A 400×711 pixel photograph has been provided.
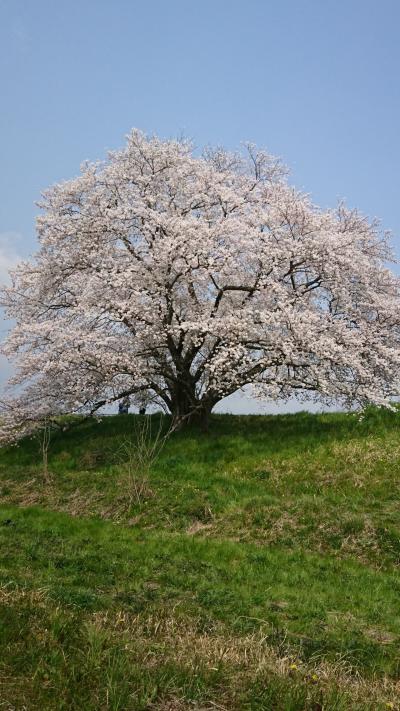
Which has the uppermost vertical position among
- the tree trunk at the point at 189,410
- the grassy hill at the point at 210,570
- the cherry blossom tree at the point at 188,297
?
the cherry blossom tree at the point at 188,297

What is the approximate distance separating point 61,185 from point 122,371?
1005 cm

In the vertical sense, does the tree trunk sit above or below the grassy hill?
above

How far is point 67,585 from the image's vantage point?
38.4ft

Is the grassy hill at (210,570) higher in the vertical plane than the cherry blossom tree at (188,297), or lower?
lower

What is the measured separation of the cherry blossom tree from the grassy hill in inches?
92.4

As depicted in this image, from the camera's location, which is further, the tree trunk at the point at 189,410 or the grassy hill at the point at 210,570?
the tree trunk at the point at 189,410

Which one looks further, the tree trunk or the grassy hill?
the tree trunk

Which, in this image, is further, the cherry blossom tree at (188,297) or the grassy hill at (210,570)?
the cherry blossom tree at (188,297)

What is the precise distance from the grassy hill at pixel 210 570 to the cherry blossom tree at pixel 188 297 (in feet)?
7.70

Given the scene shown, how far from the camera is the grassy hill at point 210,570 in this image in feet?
22.2

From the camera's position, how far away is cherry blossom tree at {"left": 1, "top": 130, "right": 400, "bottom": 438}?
76.7ft

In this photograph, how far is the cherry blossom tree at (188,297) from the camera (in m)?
23.4

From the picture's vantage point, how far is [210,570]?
1323cm

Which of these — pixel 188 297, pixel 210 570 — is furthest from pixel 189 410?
pixel 210 570
